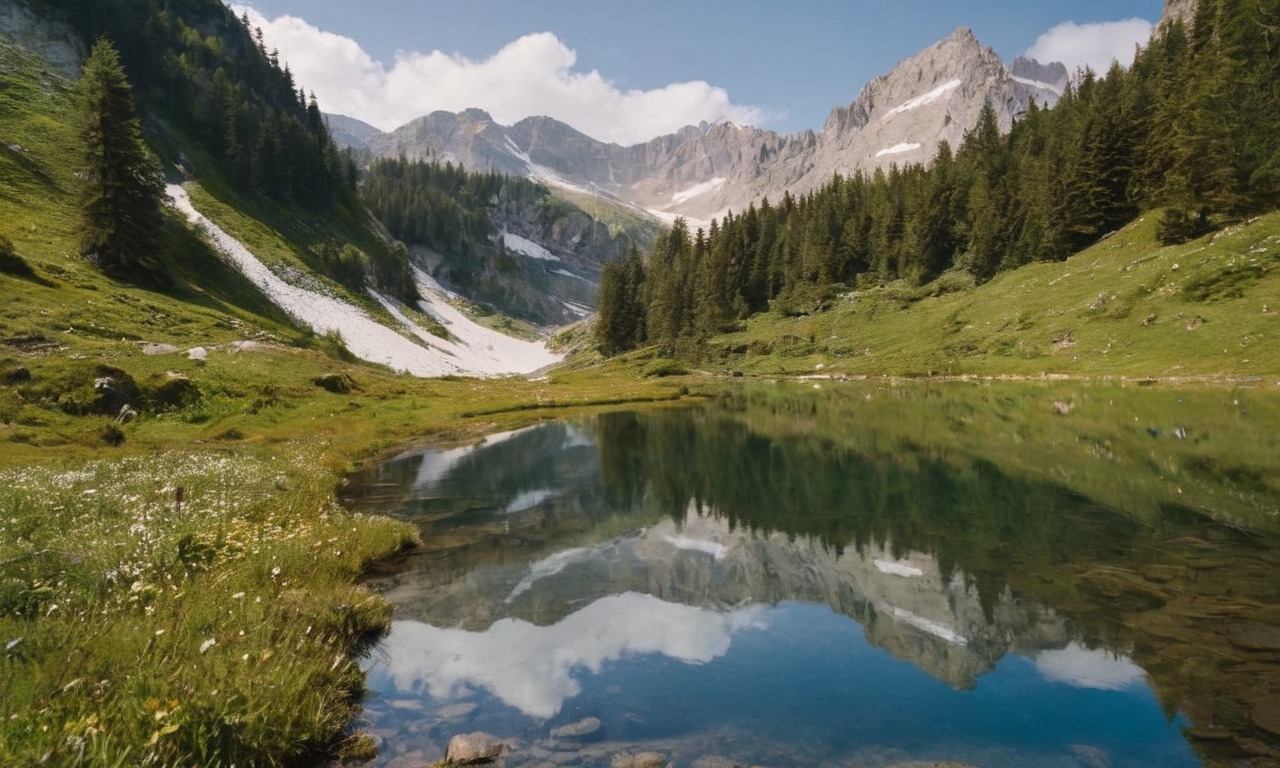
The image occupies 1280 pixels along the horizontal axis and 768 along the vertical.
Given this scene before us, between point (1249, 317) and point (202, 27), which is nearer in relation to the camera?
point (1249, 317)

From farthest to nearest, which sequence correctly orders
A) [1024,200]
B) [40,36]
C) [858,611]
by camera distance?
1. [40,36]
2. [1024,200]
3. [858,611]

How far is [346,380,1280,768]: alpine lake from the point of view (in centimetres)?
957

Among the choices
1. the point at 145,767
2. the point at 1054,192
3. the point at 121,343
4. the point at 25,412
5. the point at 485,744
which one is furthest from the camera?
the point at 1054,192

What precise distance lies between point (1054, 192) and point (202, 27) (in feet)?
671

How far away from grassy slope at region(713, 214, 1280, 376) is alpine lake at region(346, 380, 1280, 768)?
26.8 meters

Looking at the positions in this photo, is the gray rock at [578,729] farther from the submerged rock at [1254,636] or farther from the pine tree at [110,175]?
the pine tree at [110,175]

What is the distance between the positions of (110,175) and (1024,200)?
123228 millimetres

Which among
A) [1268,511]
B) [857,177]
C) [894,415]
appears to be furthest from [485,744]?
[857,177]

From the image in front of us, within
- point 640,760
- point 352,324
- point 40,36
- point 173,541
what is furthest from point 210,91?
point 640,760

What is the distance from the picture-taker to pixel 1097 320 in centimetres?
6475

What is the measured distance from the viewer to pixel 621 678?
11.8m

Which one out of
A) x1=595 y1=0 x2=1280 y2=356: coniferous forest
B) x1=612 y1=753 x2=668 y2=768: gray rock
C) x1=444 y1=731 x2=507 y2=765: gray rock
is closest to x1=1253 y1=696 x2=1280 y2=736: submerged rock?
x1=612 y1=753 x2=668 y2=768: gray rock

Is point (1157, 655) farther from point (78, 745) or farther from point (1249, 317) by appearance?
point (1249, 317)

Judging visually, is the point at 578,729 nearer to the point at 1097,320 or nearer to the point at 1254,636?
the point at 1254,636
